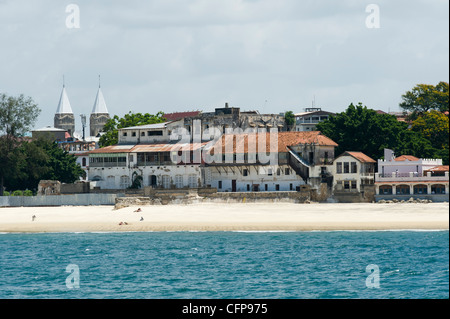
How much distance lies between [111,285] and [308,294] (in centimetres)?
1021

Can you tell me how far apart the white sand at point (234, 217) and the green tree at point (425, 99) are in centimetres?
3808

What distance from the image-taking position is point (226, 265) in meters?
43.7

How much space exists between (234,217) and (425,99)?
53.1 m

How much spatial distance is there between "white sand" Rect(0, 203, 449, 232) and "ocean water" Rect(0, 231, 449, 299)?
1.28m

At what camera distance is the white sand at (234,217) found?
60844 mm

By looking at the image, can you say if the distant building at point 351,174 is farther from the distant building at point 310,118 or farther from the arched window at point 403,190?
the distant building at point 310,118

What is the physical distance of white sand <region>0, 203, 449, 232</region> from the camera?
200ft

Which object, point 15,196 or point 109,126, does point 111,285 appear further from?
point 109,126

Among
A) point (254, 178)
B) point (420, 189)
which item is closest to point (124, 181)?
point (254, 178)

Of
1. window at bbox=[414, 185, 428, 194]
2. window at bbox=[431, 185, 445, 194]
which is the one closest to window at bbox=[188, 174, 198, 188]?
window at bbox=[414, 185, 428, 194]

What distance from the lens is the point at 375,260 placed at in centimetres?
4512

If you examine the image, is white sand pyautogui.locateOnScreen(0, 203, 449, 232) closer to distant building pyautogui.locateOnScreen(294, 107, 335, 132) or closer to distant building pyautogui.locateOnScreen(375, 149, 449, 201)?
distant building pyautogui.locateOnScreen(375, 149, 449, 201)
